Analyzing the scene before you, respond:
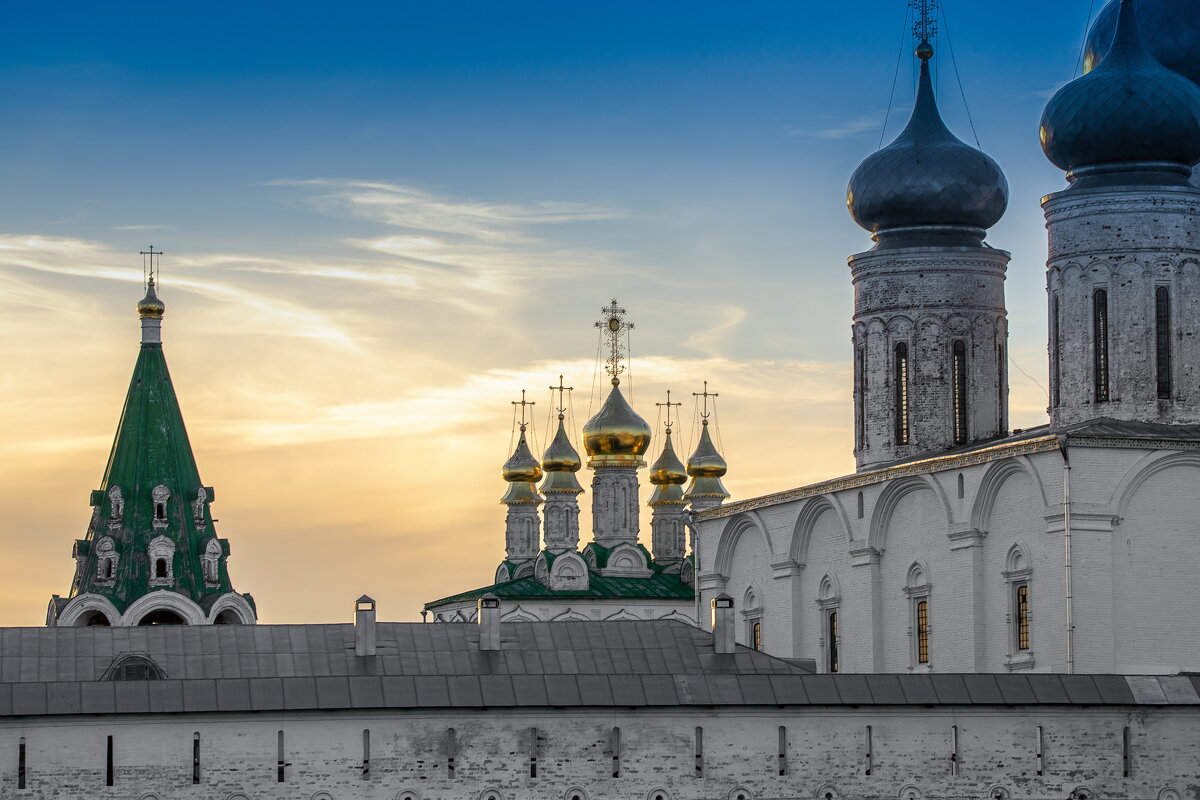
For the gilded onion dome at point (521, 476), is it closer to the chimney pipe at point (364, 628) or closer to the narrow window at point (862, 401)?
the narrow window at point (862, 401)

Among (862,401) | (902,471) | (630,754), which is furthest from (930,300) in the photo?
(630,754)

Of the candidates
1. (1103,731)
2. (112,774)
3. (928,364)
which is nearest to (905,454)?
(928,364)

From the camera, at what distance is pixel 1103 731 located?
22719 mm

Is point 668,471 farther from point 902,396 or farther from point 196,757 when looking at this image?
point 196,757

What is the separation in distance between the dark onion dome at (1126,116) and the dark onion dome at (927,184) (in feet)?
10.3

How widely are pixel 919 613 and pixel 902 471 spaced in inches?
62.7

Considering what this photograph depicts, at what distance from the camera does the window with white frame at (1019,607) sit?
88.4ft

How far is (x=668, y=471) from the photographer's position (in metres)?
56.3

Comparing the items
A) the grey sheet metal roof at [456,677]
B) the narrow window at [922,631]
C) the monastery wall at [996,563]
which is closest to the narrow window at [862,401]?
the monastery wall at [996,563]

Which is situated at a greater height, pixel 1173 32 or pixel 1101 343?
pixel 1173 32

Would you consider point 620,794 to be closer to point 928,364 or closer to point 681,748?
point 681,748

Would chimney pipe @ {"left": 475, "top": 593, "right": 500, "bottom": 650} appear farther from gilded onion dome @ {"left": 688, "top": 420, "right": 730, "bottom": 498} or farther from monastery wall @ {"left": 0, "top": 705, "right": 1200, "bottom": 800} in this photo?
gilded onion dome @ {"left": 688, "top": 420, "right": 730, "bottom": 498}

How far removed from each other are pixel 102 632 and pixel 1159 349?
36.7 ft

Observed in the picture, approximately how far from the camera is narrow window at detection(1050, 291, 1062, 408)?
28.5 m
